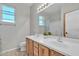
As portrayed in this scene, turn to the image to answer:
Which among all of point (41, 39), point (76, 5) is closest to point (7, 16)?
point (41, 39)

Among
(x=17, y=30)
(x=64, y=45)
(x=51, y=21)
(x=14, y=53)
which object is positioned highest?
(x=51, y=21)

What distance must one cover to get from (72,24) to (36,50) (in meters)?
0.60

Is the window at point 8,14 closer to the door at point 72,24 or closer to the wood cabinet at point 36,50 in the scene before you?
the wood cabinet at point 36,50

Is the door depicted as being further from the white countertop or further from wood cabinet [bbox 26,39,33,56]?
wood cabinet [bbox 26,39,33,56]

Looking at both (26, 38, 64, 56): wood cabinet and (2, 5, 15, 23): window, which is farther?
(2, 5, 15, 23): window

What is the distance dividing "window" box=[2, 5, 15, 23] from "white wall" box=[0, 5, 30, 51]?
0.06m

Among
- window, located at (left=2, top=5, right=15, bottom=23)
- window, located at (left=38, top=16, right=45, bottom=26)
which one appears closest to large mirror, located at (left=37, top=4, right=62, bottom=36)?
window, located at (left=38, top=16, right=45, bottom=26)

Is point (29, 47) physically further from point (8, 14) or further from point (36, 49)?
point (8, 14)

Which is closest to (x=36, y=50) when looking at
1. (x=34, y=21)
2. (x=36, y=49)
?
(x=36, y=49)

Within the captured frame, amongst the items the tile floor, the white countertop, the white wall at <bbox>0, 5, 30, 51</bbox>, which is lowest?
the tile floor

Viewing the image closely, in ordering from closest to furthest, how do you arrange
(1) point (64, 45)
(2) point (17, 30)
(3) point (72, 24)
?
1. (1) point (64, 45)
2. (3) point (72, 24)
3. (2) point (17, 30)

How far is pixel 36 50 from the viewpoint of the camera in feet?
4.65

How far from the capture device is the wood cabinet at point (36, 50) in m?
1.21

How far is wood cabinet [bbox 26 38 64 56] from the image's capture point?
3.99 ft
